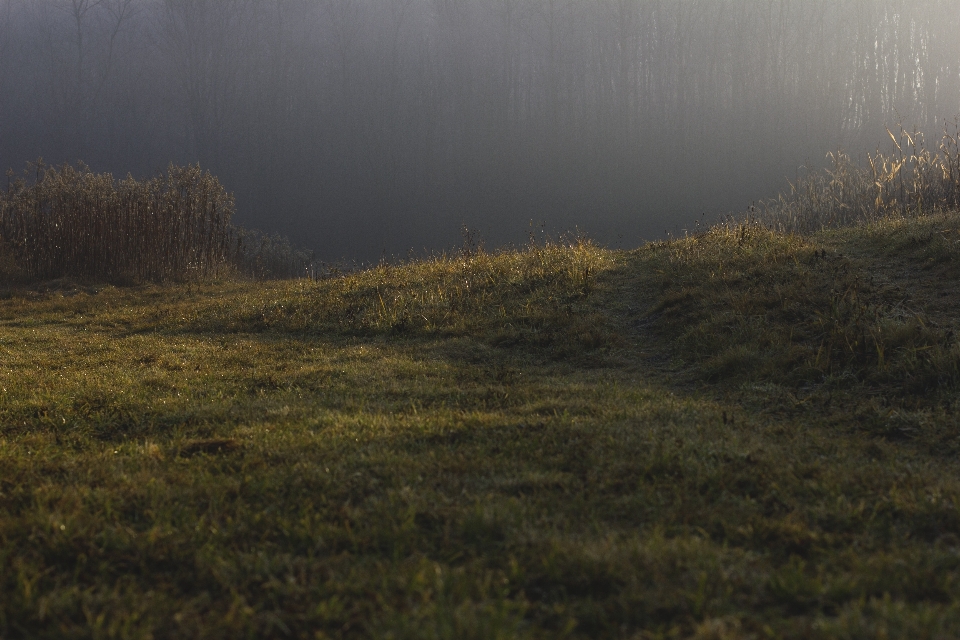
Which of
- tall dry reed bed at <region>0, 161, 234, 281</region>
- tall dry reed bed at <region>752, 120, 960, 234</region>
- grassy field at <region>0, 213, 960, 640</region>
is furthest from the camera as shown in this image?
tall dry reed bed at <region>0, 161, 234, 281</region>

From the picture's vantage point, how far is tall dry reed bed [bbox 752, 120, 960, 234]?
1473 cm

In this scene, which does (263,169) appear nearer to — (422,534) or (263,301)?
(263,301)

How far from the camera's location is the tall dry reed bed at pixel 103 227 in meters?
20.6

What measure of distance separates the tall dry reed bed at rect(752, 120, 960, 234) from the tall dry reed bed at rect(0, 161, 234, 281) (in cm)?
1702

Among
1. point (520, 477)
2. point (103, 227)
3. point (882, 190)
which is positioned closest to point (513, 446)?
point (520, 477)

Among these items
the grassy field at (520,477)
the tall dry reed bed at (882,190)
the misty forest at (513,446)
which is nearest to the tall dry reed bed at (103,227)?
the misty forest at (513,446)

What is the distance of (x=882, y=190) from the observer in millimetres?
17344

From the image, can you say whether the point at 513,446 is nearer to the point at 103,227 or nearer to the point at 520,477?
the point at 520,477

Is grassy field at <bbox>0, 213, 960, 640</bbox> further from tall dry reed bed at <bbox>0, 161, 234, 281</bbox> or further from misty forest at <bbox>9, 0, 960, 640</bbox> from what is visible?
tall dry reed bed at <bbox>0, 161, 234, 281</bbox>

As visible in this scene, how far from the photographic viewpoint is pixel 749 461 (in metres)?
4.24

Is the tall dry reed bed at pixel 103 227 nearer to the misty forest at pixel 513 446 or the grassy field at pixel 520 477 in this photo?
the misty forest at pixel 513 446

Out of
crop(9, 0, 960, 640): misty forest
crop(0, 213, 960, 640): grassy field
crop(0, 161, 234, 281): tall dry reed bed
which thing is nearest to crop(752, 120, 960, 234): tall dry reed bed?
crop(9, 0, 960, 640): misty forest

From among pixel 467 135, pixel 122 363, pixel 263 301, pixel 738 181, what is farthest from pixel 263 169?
pixel 122 363

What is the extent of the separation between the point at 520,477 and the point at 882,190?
1718 centimetres
